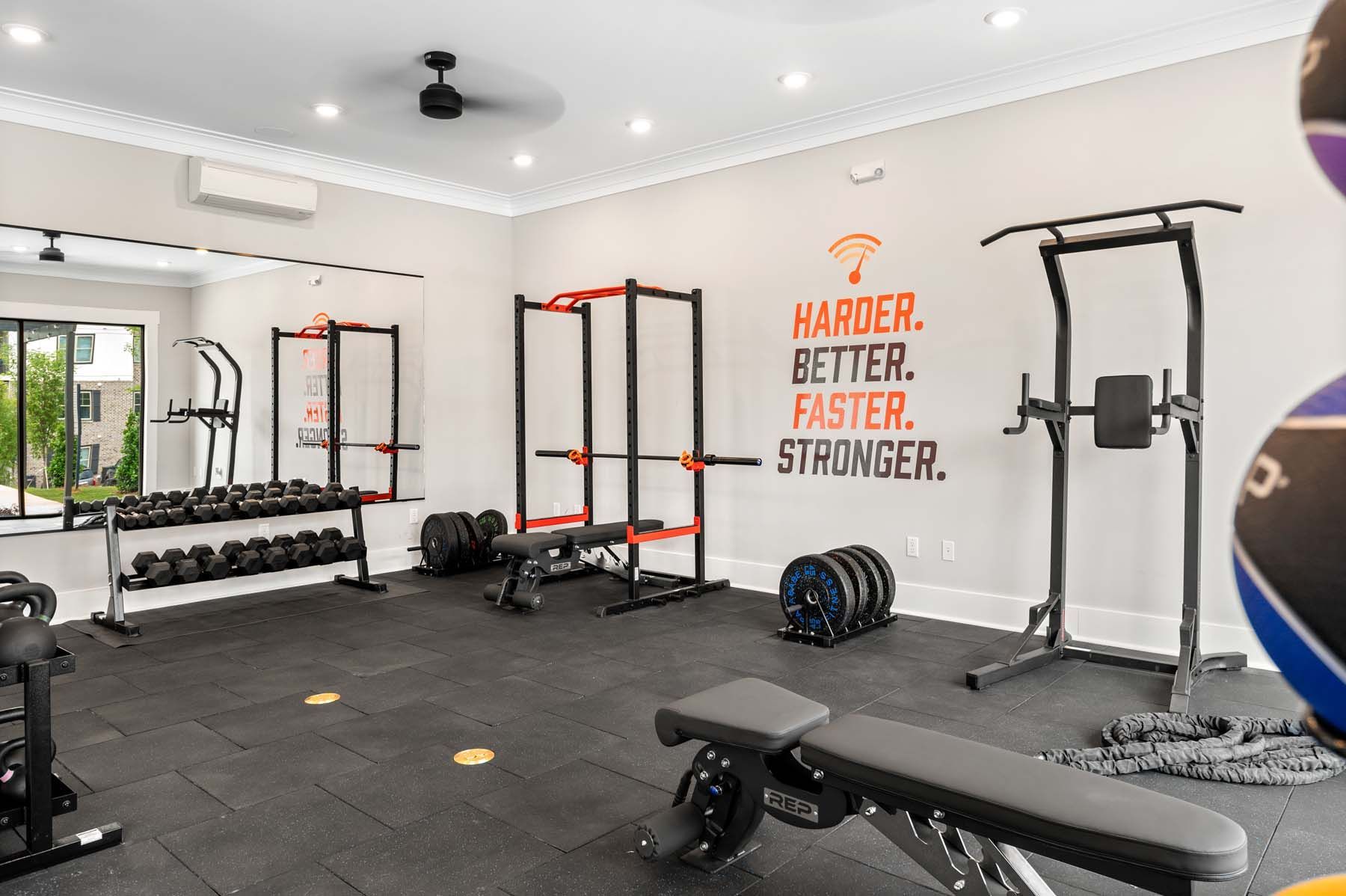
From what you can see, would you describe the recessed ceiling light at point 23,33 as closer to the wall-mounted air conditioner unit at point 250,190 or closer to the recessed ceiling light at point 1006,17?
the wall-mounted air conditioner unit at point 250,190

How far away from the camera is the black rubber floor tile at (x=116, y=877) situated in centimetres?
203

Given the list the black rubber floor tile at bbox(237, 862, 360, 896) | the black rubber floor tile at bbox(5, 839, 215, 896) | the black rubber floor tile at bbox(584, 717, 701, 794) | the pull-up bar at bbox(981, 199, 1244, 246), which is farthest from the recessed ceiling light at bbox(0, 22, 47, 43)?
the pull-up bar at bbox(981, 199, 1244, 246)

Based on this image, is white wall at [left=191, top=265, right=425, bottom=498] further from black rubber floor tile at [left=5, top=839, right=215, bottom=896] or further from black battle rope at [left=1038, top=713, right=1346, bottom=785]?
black battle rope at [left=1038, top=713, right=1346, bottom=785]

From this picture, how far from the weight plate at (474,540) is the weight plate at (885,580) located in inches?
114

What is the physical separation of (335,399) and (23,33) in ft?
8.46

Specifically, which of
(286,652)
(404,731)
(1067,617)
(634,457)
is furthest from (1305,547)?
(634,457)

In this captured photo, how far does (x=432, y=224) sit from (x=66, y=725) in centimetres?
431

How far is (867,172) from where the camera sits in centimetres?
491

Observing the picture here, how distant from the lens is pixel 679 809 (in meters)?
2.13

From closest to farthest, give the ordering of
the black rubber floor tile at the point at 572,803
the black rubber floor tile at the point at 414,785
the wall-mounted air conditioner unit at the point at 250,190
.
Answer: the black rubber floor tile at the point at 572,803 < the black rubber floor tile at the point at 414,785 < the wall-mounted air conditioner unit at the point at 250,190

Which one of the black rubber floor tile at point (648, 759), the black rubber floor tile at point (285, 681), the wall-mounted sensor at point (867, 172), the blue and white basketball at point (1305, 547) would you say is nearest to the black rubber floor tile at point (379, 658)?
the black rubber floor tile at point (285, 681)

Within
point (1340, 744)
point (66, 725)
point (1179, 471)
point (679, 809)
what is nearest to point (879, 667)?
point (1179, 471)

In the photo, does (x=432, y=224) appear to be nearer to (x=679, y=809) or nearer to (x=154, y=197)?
(x=154, y=197)

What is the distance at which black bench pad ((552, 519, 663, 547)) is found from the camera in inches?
203
